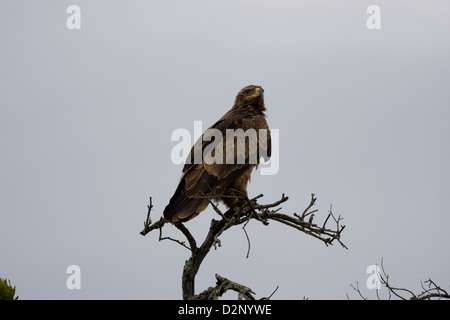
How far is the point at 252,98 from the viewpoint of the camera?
9828 millimetres

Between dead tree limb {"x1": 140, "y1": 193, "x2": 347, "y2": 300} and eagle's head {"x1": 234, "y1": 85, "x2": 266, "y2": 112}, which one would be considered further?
eagle's head {"x1": 234, "y1": 85, "x2": 266, "y2": 112}

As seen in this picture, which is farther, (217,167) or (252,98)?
(252,98)

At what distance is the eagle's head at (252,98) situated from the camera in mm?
9820

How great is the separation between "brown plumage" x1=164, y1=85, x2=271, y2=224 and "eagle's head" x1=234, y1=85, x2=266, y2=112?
1.50 feet

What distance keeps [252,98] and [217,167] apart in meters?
1.77

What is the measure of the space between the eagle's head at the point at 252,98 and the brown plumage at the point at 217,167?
456 millimetres

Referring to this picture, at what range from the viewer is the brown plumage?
315 inches

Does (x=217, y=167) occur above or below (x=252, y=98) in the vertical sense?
below

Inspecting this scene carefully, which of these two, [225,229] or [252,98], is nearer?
[225,229]

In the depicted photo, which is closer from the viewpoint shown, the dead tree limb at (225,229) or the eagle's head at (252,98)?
the dead tree limb at (225,229)
